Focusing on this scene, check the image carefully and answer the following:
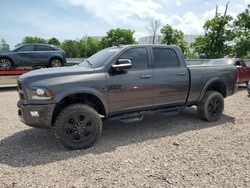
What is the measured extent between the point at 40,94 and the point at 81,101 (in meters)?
0.89

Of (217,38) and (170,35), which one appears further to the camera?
(170,35)

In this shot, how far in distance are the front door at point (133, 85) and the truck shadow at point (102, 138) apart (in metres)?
0.65

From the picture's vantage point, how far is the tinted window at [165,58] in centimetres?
580

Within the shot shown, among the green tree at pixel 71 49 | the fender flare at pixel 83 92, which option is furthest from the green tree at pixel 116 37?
the fender flare at pixel 83 92

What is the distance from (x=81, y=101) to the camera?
513 cm

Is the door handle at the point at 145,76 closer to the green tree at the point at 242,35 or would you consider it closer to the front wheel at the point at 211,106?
the front wheel at the point at 211,106

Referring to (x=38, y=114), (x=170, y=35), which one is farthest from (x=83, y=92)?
(x=170, y=35)

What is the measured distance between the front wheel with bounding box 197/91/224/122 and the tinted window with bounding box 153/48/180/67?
125 centimetres

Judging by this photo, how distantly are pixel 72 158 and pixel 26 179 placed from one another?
88 centimetres

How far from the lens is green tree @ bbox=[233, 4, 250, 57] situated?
88.7 feet

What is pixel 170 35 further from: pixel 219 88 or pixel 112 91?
pixel 112 91

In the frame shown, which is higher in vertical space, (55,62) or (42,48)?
(42,48)

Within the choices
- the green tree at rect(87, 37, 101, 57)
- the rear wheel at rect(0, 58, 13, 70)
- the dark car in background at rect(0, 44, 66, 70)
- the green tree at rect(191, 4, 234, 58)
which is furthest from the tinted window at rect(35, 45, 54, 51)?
the green tree at rect(87, 37, 101, 57)

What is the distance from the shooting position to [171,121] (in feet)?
22.0
